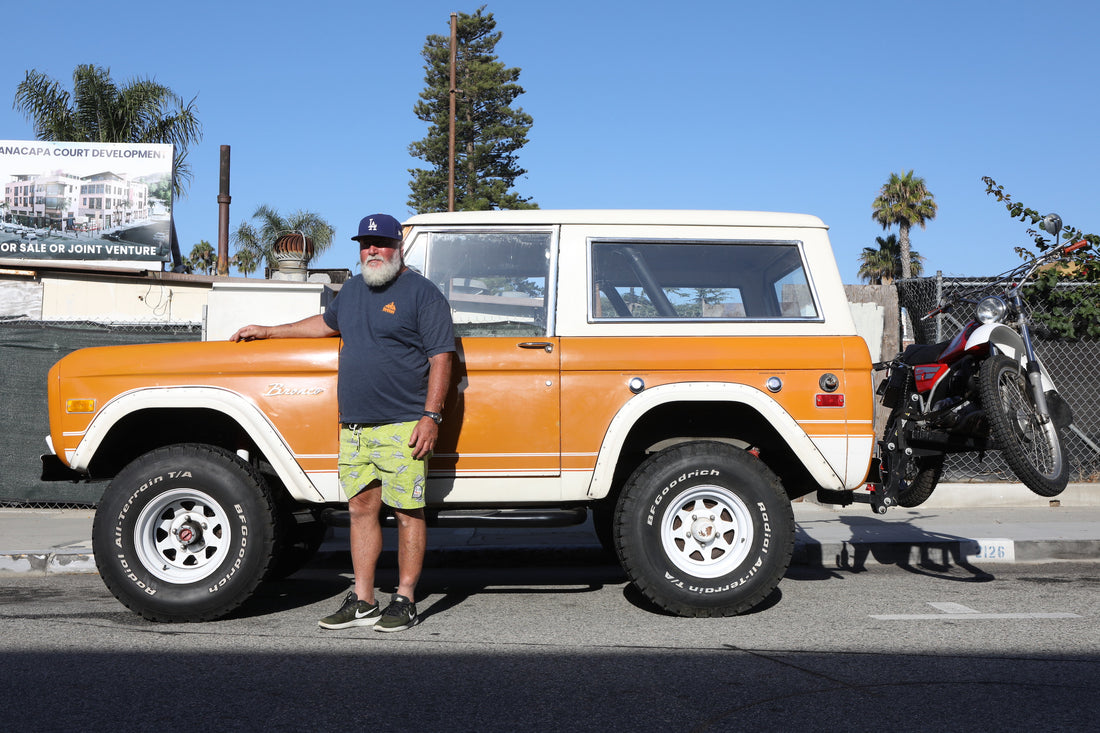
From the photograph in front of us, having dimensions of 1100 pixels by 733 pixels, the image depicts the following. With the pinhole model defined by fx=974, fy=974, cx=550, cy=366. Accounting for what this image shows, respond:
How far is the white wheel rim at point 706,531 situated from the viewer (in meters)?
4.96

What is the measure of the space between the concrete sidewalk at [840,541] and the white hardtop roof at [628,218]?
263 cm

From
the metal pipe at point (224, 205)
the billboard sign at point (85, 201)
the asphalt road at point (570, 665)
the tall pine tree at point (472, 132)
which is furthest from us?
the tall pine tree at point (472, 132)

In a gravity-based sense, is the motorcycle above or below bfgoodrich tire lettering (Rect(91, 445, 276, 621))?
above

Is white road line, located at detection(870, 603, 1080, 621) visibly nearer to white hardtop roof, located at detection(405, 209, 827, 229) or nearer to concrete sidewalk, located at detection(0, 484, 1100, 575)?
concrete sidewalk, located at detection(0, 484, 1100, 575)

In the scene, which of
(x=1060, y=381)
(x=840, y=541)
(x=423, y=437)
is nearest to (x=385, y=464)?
(x=423, y=437)

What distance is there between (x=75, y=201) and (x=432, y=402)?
51.8 feet

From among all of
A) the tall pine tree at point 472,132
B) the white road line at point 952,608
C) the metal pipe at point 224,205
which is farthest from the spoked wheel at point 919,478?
the tall pine tree at point 472,132

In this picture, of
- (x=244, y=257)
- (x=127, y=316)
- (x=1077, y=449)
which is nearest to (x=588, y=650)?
(x=1077, y=449)

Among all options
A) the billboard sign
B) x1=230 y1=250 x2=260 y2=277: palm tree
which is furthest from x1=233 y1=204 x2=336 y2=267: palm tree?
the billboard sign

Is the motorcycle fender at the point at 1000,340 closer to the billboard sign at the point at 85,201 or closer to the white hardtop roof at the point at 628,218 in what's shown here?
the white hardtop roof at the point at 628,218

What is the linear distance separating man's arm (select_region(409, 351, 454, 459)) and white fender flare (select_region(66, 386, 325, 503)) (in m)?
0.72

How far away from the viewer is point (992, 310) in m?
6.02

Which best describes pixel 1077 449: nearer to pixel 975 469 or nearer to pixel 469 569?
pixel 975 469

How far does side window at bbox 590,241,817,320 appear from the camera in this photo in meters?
5.24
